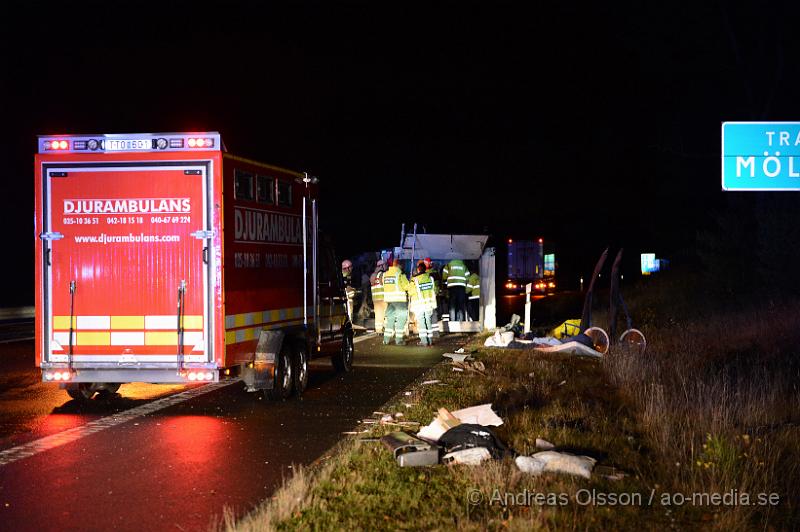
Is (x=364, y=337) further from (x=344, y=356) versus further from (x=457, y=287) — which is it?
(x=344, y=356)

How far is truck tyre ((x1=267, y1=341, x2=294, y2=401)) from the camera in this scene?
10664mm

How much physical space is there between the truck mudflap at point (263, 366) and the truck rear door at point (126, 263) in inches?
30.5

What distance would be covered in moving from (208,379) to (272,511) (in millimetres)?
4422

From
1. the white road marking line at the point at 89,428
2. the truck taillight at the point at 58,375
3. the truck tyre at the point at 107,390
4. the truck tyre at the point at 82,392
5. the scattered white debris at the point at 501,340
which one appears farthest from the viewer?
the scattered white debris at the point at 501,340

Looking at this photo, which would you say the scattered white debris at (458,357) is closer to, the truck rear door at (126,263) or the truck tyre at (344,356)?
the truck tyre at (344,356)

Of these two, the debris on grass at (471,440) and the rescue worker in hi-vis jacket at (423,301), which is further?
the rescue worker in hi-vis jacket at (423,301)

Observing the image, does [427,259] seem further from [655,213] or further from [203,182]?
[655,213]

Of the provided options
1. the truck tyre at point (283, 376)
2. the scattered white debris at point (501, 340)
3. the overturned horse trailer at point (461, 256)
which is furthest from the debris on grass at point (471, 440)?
the overturned horse trailer at point (461, 256)

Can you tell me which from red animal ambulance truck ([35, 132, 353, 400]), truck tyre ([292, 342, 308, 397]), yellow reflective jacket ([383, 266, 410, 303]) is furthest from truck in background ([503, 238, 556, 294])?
red animal ambulance truck ([35, 132, 353, 400])

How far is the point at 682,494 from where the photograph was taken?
582 cm

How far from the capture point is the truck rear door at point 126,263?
382 inches

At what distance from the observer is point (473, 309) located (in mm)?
21625

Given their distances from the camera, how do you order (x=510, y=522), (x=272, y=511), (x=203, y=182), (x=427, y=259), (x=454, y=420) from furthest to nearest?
(x=427, y=259)
(x=203, y=182)
(x=454, y=420)
(x=272, y=511)
(x=510, y=522)

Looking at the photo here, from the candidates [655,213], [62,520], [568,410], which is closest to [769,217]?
[568,410]
